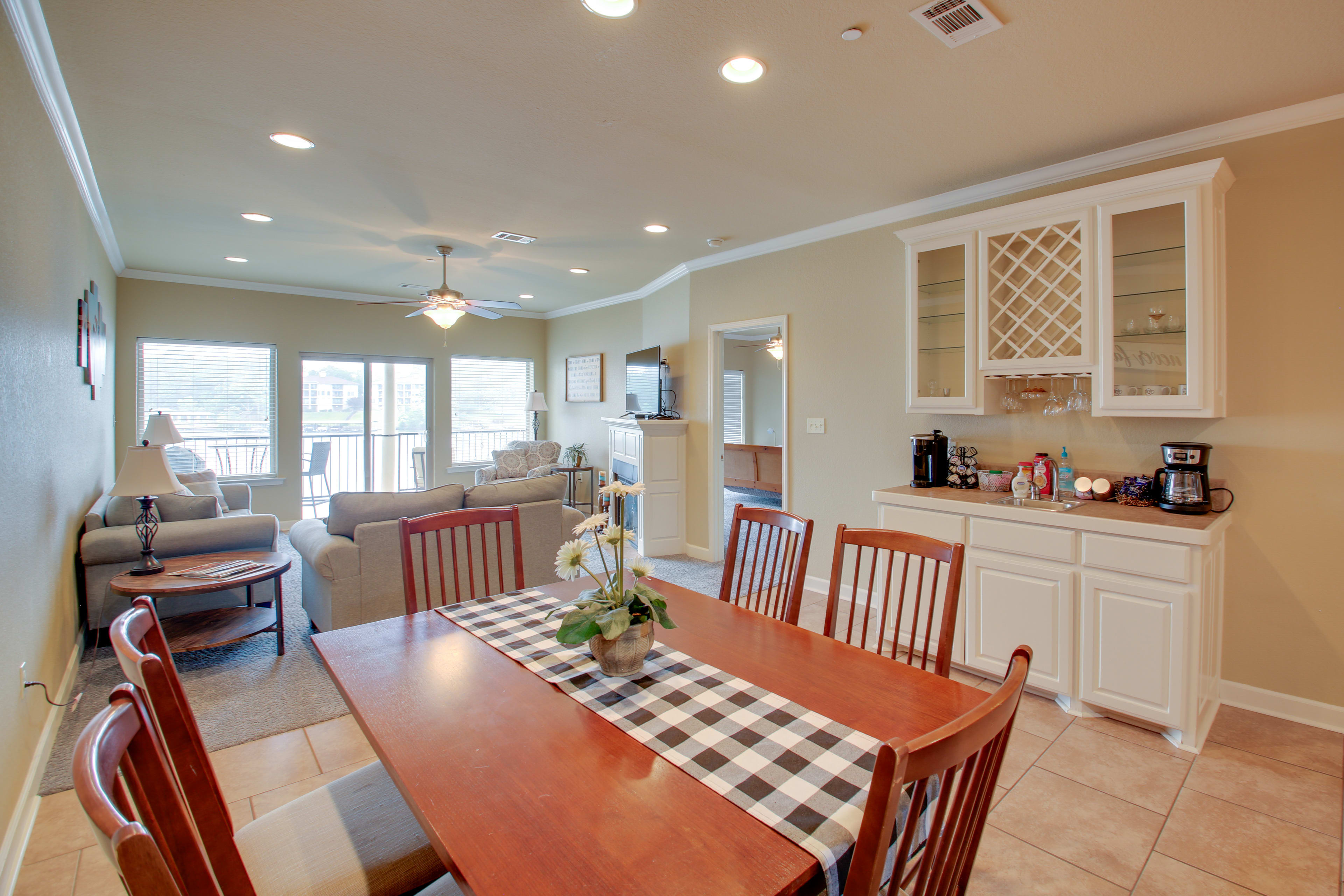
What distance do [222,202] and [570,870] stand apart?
4.53 m

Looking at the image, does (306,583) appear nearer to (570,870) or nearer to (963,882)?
(570,870)

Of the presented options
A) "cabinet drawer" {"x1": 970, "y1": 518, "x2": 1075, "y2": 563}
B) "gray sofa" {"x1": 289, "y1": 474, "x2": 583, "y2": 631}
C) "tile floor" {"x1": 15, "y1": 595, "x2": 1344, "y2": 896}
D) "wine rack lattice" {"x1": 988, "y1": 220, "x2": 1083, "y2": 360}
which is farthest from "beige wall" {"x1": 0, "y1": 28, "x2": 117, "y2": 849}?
"wine rack lattice" {"x1": 988, "y1": 220, "x2": 1083, "y2": 360}

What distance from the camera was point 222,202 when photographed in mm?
3910

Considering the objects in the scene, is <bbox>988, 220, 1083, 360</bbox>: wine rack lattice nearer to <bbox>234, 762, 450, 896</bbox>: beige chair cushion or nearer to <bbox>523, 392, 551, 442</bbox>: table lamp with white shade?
<bbox>234, 762, 450, 896</bbox>: beige chair cushion

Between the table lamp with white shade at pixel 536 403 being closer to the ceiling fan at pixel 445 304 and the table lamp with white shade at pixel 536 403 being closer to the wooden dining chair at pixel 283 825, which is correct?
the ceiling fan at pixel 445 304

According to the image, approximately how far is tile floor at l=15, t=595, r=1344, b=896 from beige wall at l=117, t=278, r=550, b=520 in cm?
493

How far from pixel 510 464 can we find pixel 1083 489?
19.2 feet

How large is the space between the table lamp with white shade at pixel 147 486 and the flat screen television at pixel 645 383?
3487 millimetres

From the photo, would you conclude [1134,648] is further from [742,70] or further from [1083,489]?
[742,70]

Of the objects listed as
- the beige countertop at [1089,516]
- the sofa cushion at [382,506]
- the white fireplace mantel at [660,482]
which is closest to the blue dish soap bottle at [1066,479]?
the beige countertop at [1089,516]

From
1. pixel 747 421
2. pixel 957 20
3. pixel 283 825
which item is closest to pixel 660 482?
pixel 957 20

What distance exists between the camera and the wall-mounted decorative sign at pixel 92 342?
3568 millimetres

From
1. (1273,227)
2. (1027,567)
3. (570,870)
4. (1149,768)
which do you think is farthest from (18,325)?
(1273,227)

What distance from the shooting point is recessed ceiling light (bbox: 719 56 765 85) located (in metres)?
2.28
